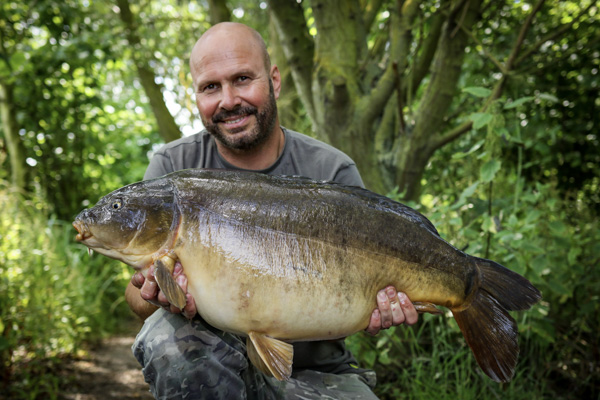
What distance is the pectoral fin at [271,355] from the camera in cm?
150

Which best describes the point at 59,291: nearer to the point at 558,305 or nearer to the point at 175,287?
the point at 175,287

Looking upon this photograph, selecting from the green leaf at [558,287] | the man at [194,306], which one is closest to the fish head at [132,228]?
the man at [194,306]

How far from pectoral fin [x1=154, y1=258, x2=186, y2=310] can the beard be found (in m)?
0.77

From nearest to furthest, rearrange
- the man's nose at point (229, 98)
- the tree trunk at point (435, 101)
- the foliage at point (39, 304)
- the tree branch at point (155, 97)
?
the man's nose at point (229, 98)
the foliage at point (39, 304)
the tree trunk at point (435, 101)
the tree branch at point (155, 97)

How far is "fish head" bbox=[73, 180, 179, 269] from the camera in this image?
155cm

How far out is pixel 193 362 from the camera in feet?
5.47

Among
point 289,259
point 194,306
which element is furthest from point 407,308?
point 194,306

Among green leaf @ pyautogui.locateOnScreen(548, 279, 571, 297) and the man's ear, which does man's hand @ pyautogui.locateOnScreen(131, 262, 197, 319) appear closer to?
the man's ear

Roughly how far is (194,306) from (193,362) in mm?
209

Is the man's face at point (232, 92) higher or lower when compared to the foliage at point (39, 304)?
higher

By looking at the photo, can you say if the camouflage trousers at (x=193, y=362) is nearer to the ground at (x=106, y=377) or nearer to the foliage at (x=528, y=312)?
the foliage at (x=528, y=312)

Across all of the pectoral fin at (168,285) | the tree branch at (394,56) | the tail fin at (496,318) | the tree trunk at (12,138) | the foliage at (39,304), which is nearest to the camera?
the pectoral fin at (168,285)

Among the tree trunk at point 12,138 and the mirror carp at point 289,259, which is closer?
the mirror carp at point 289,259

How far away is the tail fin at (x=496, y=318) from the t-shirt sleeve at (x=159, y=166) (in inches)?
52.4
